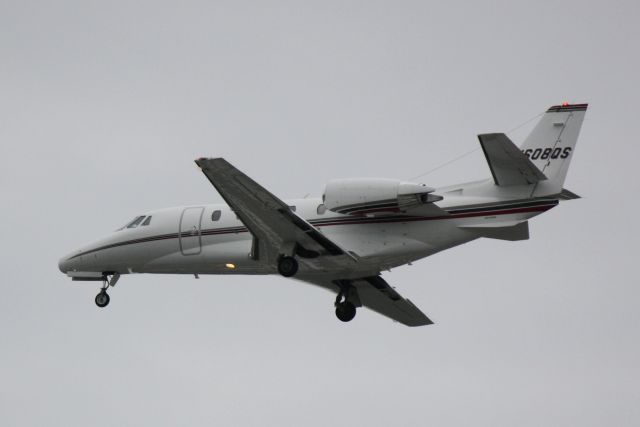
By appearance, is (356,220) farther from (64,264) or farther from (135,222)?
(64,264)

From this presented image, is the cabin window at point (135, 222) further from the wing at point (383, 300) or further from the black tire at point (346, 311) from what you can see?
the black tire at point (346, 311)

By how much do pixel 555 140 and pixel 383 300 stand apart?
8.01 m

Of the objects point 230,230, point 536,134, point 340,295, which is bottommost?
point 340,295

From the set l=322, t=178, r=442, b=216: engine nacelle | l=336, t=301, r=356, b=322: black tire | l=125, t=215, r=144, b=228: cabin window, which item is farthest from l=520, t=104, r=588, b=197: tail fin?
l=125, t=215, r=144, b=228: cabin window

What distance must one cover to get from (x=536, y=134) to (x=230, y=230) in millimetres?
8554

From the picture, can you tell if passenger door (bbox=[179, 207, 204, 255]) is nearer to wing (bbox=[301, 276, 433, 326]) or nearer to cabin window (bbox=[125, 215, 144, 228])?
cabin window (bbox=[125, 215, 144, 228])

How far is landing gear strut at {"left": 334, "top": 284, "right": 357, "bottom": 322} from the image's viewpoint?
34906 mm

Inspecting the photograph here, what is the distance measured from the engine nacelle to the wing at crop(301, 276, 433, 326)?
13.6ft

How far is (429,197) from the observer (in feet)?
101

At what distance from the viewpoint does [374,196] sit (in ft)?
101

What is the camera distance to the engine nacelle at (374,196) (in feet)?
99.8

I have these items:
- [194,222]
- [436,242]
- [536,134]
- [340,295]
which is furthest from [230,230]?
[536,134]

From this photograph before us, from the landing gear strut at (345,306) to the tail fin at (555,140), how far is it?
6899 mm

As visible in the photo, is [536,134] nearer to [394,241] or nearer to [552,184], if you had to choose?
[552,184]
